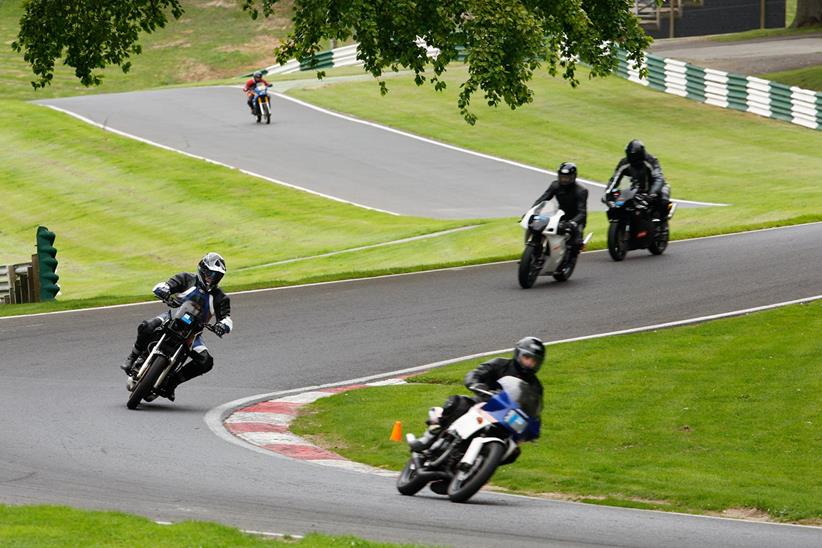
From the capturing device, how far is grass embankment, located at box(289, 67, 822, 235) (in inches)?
1483

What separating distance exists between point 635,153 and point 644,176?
498 millimetres

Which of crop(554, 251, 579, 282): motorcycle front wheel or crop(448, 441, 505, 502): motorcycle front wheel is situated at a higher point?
crop(448, 441, 505, 502): motorcycle front wheel

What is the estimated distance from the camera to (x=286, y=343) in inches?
754

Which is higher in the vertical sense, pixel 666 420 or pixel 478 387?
pixel 478 387

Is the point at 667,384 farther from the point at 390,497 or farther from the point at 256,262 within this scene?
the point at 256,262

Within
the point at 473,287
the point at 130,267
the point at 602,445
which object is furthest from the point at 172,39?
the point at 602,445

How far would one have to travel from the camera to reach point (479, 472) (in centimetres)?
1078

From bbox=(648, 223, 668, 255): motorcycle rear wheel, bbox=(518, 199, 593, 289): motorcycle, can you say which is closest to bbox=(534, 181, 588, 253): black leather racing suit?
bbox=(518, 199, 593, 289): motorcycle

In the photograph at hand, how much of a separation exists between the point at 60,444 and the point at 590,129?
3595 cm

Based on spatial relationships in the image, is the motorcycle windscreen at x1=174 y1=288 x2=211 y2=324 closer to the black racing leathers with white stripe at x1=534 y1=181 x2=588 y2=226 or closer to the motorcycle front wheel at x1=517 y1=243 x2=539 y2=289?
the motorcycle front wheel at x1=517 y1=243 x2=539 y2=289

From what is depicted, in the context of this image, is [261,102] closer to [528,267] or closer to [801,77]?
[801,77]

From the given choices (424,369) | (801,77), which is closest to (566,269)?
(424,369)

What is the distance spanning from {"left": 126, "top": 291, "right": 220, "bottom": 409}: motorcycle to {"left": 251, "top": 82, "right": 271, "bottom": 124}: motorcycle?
3104 centimetres

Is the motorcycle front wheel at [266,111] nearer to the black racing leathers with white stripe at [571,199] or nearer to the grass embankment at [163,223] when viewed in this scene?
the grass embankment at [163,223]
